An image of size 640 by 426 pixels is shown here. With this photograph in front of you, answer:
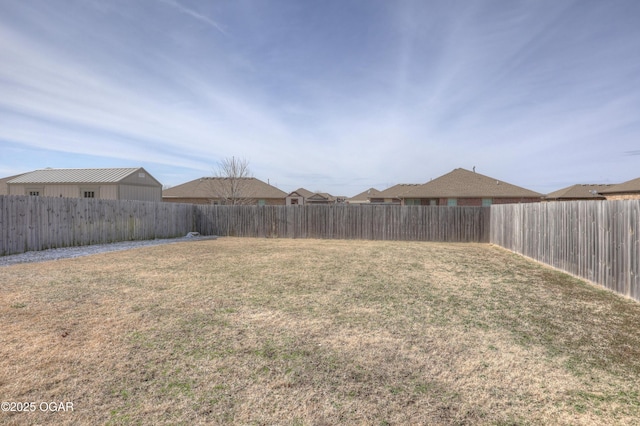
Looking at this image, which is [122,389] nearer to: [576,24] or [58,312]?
[58,312]

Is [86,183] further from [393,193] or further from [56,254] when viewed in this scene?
[393,193]

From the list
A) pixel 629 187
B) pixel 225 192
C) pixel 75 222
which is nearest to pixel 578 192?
pixel 629 187

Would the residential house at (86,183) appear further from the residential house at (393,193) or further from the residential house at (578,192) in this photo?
the residential house at (578,192)

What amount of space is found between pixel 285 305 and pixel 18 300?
4.31m

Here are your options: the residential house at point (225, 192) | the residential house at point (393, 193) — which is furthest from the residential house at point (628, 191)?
the residential house at point (225, 192)

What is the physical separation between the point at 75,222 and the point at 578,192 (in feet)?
154

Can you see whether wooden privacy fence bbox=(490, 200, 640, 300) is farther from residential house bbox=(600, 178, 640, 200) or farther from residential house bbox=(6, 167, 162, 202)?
residential house bbox=(6, 167, 162, 202)

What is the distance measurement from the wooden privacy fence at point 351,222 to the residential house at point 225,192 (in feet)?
44.7

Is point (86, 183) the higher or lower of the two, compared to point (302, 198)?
higher

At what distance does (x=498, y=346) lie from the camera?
3715mm

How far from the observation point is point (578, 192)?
126 feet

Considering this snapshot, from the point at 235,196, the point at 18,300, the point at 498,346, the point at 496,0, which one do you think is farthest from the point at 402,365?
Answer: the point at 235,196

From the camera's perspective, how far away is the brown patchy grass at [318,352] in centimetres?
256

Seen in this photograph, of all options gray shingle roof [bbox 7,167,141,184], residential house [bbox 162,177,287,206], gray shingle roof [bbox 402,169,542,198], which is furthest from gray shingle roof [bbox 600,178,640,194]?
gray shingle roof [bbox 7,167,141,184]
